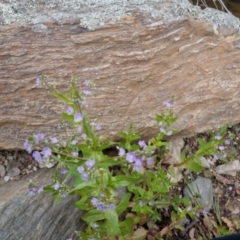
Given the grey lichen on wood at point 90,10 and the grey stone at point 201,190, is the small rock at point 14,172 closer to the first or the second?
the grey lichen on wood at point 90,10

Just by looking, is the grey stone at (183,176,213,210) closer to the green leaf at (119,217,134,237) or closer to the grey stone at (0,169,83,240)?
the green leaf at (119,217,134,237)

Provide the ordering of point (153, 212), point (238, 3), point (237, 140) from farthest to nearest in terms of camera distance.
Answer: point (238, 3)
point (237, 140)
point (153, 212)

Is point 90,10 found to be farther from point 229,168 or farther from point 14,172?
point 229,168

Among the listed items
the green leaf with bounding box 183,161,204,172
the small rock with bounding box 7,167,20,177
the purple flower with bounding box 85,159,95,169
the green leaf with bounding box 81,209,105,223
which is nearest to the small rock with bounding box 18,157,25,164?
the small rock with bounding box 7,167,20,177

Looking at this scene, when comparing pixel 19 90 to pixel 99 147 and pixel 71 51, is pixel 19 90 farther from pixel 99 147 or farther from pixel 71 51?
pixel 99 147

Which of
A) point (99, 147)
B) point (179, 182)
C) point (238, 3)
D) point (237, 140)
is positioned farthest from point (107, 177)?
point (238, 3)

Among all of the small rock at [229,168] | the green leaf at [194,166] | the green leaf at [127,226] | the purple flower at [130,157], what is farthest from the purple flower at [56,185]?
the small rock at [229,168]
